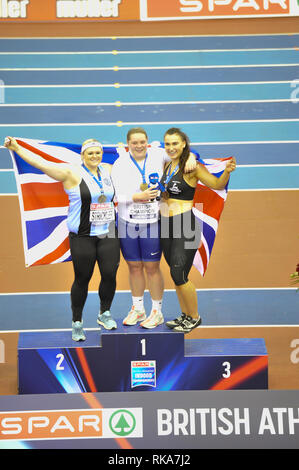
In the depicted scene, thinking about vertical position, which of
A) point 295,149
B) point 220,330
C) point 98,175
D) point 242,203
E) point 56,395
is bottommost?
point 56,395

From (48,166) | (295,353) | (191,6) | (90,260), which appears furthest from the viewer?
(191,6)

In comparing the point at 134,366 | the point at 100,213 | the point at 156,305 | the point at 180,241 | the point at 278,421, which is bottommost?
the point at 278,421

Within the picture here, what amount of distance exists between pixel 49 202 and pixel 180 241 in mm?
1117

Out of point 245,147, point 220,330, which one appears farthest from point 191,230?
point 245,147

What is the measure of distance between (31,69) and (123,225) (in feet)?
17.0

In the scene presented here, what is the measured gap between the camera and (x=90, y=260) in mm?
5109

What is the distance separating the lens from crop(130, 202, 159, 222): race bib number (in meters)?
5.12

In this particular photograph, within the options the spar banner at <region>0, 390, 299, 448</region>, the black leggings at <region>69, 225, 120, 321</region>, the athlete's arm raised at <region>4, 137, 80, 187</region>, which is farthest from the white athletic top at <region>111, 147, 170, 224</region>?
the spar banner at <region>0, 390, 299, 448</region>

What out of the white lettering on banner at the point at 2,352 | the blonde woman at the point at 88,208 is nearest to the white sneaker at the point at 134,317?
the blonde woman at the point at 88,208

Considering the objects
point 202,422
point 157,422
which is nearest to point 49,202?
point 157,422

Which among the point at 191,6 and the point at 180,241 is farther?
the point at 191,6

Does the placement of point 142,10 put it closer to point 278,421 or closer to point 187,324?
point 187,324

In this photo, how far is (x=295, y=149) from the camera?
8648 mm

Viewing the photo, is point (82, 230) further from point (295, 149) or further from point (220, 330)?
point (295, 149)
